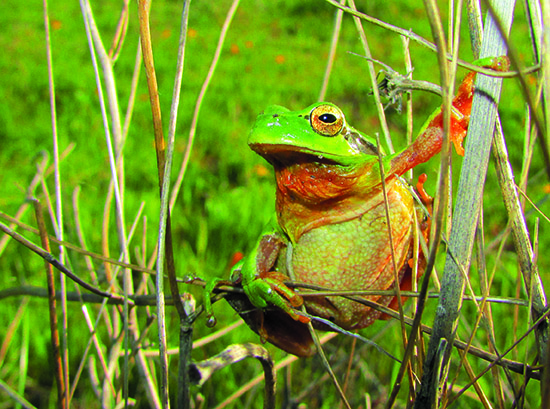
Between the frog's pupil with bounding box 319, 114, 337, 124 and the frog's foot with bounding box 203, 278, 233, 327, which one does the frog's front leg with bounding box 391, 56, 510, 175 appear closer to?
the frog's pupil with bounding box 319, 114, 337, 124

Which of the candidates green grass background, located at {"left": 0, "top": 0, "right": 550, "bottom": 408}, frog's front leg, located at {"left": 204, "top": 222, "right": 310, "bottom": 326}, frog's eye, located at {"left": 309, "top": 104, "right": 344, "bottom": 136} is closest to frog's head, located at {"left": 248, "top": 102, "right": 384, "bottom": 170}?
frog's eye, located at {"left": 309, "top": 104, "right": 344, "bottom": 136}

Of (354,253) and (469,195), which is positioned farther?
(354,253)

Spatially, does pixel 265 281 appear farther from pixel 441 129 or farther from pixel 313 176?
pixel 441 129

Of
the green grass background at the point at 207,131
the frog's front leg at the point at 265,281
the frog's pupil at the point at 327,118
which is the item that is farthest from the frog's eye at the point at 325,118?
the green grass background at the point at 207,131

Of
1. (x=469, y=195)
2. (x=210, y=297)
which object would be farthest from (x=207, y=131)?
(x=469, y=195)

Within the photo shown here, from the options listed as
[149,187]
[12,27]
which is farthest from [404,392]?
[12,27]
